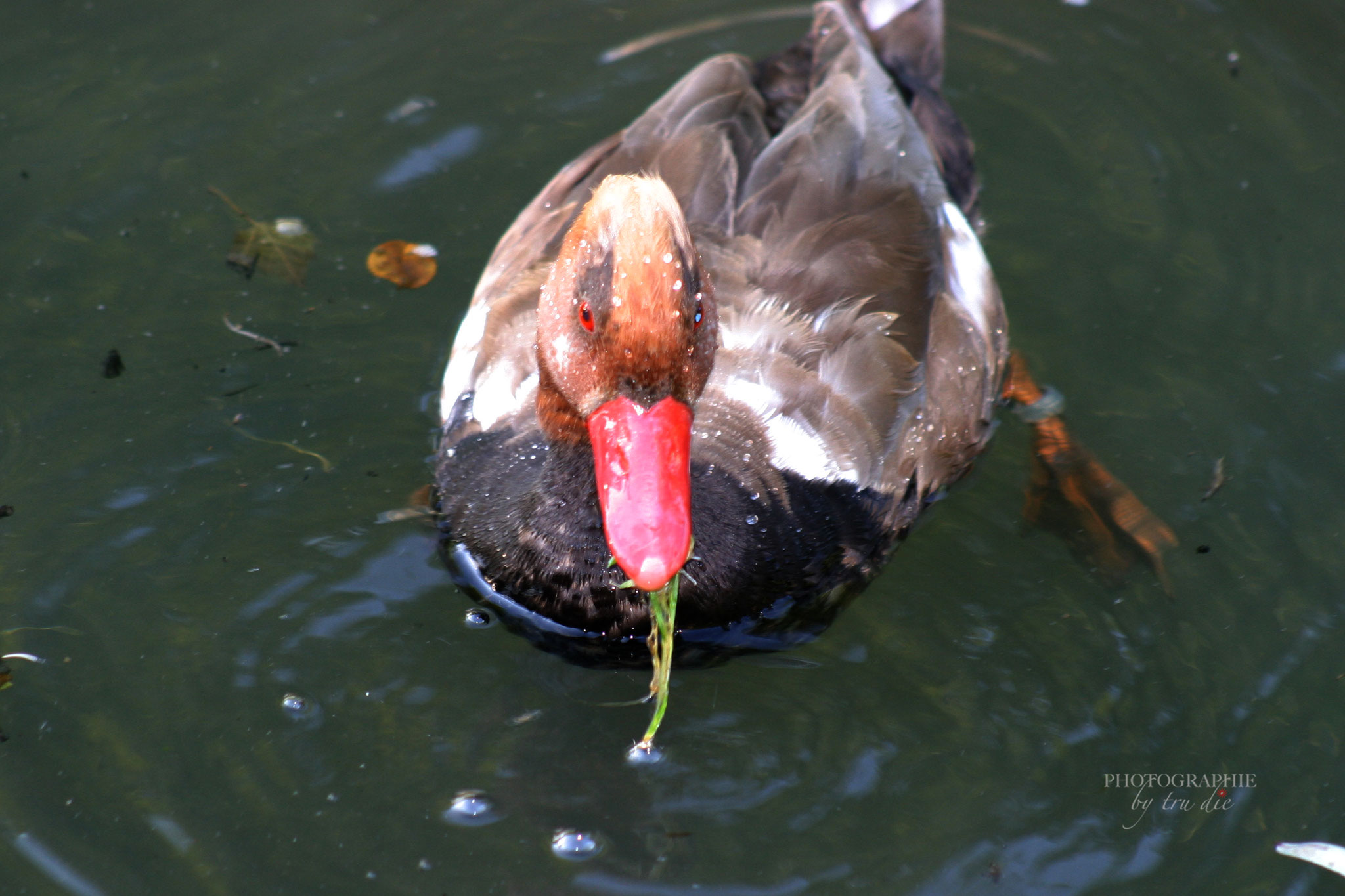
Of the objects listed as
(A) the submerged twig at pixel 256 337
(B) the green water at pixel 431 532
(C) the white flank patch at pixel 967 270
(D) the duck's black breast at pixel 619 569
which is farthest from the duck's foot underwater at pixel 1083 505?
(A) the submerged twig at pixel 256 337

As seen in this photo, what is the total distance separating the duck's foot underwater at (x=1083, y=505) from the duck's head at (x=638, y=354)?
1.59 meters

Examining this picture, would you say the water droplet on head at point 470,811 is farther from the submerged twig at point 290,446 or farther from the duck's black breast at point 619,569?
the submerged twig at point 290,446

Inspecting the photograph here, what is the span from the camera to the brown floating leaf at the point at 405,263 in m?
4.90

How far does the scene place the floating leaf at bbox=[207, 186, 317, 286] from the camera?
489 cm

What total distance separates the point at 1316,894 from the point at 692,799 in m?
1.61

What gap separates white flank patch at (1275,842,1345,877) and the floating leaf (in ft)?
12.4

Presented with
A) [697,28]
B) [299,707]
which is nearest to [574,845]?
[299,707]

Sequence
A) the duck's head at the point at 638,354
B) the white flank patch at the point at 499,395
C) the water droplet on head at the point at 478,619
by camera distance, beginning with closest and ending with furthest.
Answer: the duck's head at the point at 638,354 < the water droplet on head at the point at 478,619 < the white flank patch at the point at 499,395

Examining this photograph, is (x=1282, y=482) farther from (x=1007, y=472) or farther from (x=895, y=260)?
(x=895, y=260)

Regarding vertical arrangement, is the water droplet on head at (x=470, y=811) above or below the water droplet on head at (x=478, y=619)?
below

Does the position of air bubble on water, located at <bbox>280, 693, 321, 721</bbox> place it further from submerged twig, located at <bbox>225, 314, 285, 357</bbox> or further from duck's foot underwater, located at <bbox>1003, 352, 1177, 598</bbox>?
duck's foot underwater, located at <bbox>1003, 352, 1177, 598</bbox>

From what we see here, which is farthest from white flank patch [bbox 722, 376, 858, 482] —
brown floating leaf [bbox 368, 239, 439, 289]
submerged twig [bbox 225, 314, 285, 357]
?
submerged twig [bbox 225, 314, 285, 357]

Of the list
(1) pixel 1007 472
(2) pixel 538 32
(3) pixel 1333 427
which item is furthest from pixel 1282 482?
(2) pixel 538 32

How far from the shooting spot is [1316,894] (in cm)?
324
